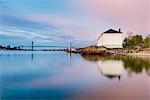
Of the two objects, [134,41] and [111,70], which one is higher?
[134,41]

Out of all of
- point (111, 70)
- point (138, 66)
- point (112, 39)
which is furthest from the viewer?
point (112, 39)

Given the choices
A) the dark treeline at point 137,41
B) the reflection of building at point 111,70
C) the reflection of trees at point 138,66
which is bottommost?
the reflection of building at point 111,70

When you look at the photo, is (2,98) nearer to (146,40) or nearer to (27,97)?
(27,97)

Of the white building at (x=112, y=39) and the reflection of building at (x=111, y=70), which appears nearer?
the reflection of building at (x=111, y=70)

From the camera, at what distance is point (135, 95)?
692 centimetres

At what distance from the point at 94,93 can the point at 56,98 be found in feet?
A: 4.12

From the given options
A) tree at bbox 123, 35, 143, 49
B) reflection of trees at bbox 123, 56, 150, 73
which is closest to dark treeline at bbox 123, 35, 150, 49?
tree at bbox 123, 35, 143, 49

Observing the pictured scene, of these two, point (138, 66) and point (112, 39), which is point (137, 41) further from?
point (138, 66)

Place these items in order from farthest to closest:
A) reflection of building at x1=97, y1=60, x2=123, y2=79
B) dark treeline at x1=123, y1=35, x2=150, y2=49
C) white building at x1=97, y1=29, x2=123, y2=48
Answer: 1. white building at x1=97, y1=29, x2=123, y2=48
2. dark treeline at x1=123, y1=35, x2=150, y2=49
3. reflection of building at x1=97, y1=60, x2=123, y2=79

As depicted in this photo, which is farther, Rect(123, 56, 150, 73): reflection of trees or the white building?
the white building

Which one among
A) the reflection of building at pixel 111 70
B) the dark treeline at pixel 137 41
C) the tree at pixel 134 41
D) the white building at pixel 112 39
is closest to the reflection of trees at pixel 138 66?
the reflection of building at pixel 111 70

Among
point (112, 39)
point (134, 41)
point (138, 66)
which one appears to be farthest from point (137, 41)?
point (138, 66)

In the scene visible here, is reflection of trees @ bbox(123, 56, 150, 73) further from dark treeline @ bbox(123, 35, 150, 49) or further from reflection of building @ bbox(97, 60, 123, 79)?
dark treeline @ bbox(123, 35, 150, 49)

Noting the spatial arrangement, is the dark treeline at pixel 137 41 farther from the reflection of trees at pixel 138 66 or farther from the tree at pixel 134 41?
the reflection of trees at pixel 138 66
